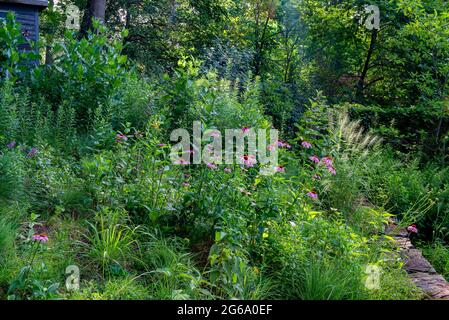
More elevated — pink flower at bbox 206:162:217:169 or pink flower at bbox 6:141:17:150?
pink flower at bbox 6:141:17:150

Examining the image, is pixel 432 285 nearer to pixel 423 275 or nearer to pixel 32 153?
pixel 423 275

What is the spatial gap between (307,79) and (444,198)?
4630mm

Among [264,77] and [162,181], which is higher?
[264,77]

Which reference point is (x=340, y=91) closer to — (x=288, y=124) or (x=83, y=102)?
(x=288, y=124)

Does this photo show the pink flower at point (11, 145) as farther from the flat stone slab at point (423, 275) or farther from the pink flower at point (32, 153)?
the flat stone slab at point (423, 275)

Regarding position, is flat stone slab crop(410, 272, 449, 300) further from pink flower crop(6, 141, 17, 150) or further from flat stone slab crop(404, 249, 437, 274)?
pink flower crop(6, 141, 17, 150)

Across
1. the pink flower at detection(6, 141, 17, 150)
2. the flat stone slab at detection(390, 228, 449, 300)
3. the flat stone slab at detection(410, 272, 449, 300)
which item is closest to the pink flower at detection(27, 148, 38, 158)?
the pink flower at detection(6, 141, 17, 150)

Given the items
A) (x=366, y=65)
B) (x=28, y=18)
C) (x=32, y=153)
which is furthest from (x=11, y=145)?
(x=366, y=65)

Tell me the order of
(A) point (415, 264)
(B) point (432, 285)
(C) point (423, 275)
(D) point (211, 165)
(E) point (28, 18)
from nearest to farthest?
(D) point (211, 165), (B) point (432, 285), (C) point (423, 275), (A) point (415, 264), (E) point (28, 18)

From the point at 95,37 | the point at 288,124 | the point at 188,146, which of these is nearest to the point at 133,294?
the point at 188,146

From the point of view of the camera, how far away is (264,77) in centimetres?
1026

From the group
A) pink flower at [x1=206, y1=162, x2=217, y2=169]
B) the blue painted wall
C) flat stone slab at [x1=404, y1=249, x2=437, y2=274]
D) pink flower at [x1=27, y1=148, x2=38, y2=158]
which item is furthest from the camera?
the blue painted wall

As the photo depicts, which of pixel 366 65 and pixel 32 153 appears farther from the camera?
pixel 366 65

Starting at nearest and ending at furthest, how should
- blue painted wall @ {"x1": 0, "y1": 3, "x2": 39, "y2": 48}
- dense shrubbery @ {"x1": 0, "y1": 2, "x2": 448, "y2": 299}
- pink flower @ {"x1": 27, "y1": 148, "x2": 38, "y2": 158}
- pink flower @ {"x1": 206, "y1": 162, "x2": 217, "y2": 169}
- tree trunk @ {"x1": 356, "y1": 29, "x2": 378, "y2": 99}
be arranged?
dense shrubbery @ {"x1": 0, "y1": 2, "x2": 448, "y2": 299} < pink flower @ {"x1": 206, "y1": 162, "x2": 217, "y2": 169} < pink flower @ {"x1": 27, "y1": 148, "x2": 38, "y2": 158} < tree trunk @ {"x1": 356, "y1": 29, "x2": 378, "y2": 99} < blue painted wall @ {"x1": 0, "y1": 3, "x2": 39, "y2": 48}
